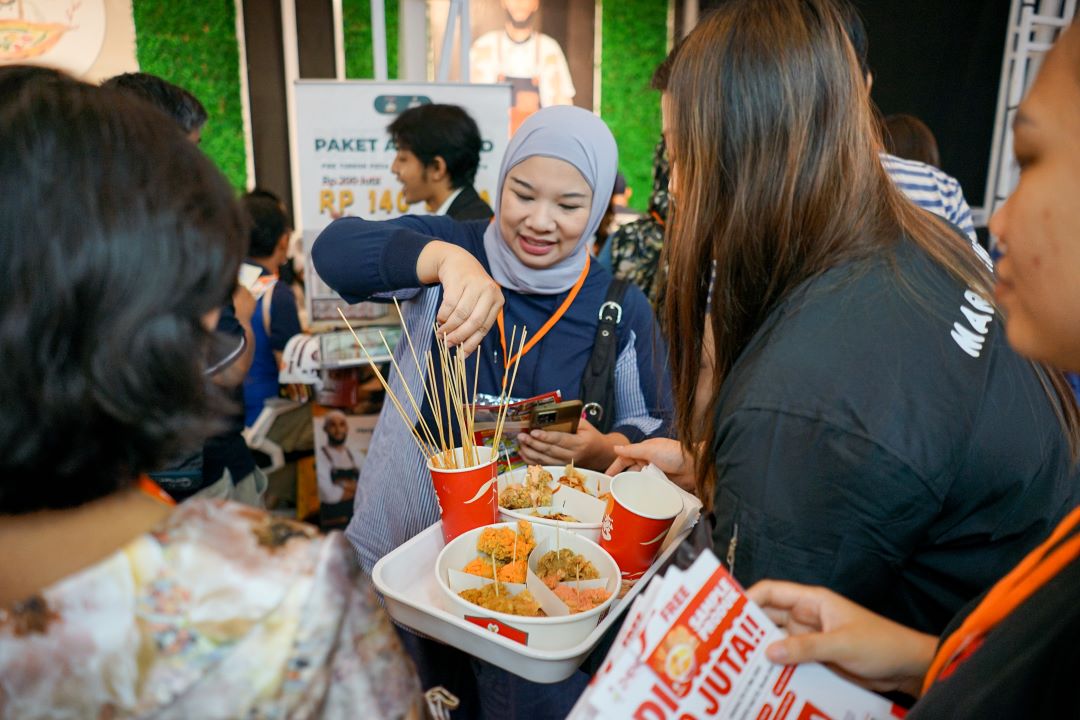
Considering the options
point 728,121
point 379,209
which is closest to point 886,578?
point 728,121

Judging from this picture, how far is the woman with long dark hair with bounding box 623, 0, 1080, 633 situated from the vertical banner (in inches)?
79.3

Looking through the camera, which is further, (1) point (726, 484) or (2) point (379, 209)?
(2) point (379, 209)

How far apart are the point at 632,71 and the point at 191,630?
283 inches

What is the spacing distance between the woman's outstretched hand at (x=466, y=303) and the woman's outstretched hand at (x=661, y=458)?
38cm

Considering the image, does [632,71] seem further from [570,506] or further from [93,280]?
[93,280]

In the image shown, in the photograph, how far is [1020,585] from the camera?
0.63 metres

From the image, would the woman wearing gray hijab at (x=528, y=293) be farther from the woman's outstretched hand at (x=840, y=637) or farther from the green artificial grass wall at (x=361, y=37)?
the green artificial grass wall at (x=361, y=37)

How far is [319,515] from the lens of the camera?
3.33 meters

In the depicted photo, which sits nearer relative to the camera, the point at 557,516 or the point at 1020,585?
the point at 1020,585

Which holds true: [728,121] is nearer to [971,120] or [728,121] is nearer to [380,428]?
[380,428]

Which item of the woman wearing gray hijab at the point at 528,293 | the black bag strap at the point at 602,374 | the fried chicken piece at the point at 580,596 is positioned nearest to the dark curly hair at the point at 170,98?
the woman wearing gray hijab at the point at 528,293

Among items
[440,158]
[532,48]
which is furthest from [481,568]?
[532,48]

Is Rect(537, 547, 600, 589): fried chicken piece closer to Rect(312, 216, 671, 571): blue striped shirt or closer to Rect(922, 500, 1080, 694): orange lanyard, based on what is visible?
Rect(312, 216, 671, 571): blue striped shirt

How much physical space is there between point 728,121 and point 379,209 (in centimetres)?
225
